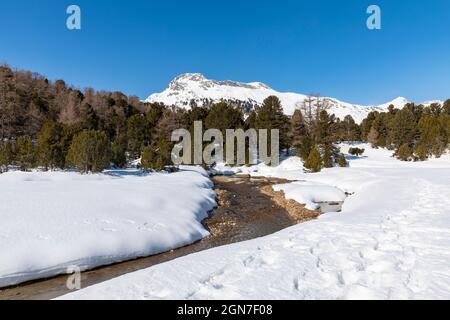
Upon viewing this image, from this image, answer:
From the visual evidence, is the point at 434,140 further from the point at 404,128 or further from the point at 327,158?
the point at 327,158

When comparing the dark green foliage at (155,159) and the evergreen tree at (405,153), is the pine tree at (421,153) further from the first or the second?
the dark green foliage at (155,159)

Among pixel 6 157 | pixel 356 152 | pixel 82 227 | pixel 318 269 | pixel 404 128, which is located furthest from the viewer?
pixel 356 152

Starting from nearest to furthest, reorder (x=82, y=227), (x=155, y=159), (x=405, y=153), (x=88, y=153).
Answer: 1. (x=82, y=227)
2. (x=88, y=153)
3. (x=155, y=159)
4. (x=405, y=153)

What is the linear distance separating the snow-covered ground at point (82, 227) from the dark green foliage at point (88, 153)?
938 centimetres

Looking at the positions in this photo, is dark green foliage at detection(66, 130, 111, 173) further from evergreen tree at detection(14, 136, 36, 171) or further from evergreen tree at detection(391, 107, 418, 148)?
evergreen tree at detection(391, 107, 418, 148)

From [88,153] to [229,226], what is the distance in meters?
18.2

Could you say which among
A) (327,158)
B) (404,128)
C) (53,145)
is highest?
(404,128)

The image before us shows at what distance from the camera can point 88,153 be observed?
28.0 metres

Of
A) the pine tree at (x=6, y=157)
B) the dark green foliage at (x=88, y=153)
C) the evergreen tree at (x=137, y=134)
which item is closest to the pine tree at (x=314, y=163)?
the dark green foliage at (x=88, y=153)

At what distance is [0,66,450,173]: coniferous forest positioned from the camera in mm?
28953

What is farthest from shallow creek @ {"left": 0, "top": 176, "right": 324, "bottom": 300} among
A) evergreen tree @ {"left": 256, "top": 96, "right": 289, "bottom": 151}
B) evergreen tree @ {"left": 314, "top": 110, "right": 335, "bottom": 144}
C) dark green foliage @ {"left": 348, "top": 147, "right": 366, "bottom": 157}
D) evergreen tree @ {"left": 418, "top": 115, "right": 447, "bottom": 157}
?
evergreen tree @ {"left": 418, "top": 115, "right": 447, "bottom": 157}

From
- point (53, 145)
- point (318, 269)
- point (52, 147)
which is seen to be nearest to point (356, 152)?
point (53, 145)

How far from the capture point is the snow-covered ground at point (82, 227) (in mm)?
9469
